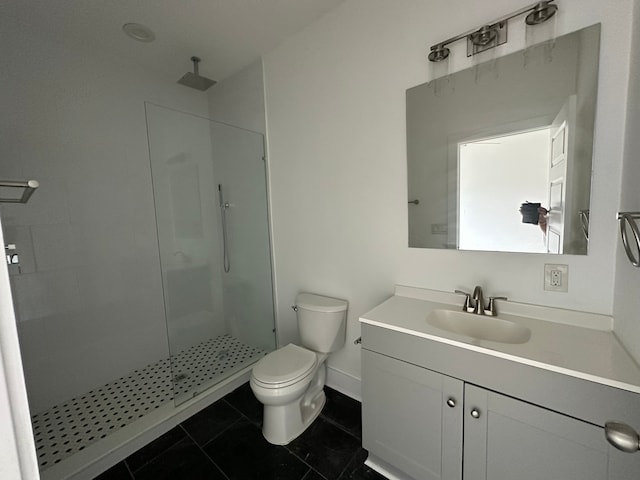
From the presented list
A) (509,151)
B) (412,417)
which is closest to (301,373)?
(412,417)

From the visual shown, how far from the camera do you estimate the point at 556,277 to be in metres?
1.21

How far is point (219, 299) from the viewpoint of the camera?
2.51m

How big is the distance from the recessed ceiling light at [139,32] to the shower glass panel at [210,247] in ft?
1.58

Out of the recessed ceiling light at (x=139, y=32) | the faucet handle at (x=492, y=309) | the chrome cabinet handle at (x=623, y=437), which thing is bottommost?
the chrome cabinet handle at (x=623, y=437)

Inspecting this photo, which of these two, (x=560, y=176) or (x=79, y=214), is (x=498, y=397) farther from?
(x=79, y=214)

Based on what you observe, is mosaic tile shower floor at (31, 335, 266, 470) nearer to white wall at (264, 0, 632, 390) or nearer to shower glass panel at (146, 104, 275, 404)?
shower glass panel at (146, 104, 275, 404)

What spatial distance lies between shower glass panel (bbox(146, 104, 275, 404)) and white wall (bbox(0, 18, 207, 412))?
1.25 ft

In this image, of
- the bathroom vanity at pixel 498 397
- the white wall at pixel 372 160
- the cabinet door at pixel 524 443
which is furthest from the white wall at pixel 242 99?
the cabinet door at pixel 524 443

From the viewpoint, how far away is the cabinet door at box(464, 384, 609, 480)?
863mm

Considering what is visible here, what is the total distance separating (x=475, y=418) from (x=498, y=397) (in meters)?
0.13

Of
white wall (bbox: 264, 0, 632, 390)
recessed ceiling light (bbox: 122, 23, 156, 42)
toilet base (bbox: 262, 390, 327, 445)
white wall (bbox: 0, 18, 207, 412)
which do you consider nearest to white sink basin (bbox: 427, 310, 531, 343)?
white wall (bbox: 264, 0, 632, 390)

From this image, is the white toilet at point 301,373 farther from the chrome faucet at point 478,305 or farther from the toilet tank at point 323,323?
the chrome faucet at point 478,305

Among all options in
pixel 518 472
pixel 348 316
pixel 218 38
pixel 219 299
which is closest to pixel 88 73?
pixel 218 38

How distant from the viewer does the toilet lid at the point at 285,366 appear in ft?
5.05
